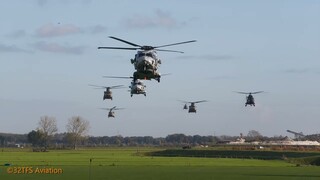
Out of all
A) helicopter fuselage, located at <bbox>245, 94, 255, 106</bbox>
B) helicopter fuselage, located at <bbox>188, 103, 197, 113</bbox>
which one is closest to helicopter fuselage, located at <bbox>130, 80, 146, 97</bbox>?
helicopter fuselage, located at <bbox>188, 103, 197, 113</bbox>

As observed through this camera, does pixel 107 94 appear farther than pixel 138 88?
Yes

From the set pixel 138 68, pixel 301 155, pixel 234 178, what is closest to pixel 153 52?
pixel 138 68

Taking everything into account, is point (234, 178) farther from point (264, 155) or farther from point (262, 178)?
point (264, 155)

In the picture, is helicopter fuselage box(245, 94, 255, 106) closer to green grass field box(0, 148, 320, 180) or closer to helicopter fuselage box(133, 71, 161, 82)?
green grass field box(0, 148, 320, 180)

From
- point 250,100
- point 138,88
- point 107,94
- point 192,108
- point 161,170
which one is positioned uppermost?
point 250,100

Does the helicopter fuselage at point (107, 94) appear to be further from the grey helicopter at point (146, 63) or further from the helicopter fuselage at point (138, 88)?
the grey helicopter at point (146, 63)

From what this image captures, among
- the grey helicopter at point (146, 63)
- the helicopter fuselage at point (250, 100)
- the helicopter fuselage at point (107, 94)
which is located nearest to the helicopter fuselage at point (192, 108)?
the helicopter fuselage at point (250, 100)

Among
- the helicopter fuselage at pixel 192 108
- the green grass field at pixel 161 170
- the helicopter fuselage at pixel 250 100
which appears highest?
the helicopter fuselage at pixel 250 100

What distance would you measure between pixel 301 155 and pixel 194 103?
2625cm

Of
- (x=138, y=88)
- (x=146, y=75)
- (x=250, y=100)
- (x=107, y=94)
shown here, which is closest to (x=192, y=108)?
(x=250, y=100)

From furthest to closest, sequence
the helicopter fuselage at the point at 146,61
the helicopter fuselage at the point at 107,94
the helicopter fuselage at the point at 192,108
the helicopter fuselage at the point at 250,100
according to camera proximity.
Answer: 1. the helicopter fuselage at the point at 250,100
2. the helicopter fuselage at the point at 192,108
3. the helicopter fuselage at the point at 107,94
4. the helicopter fuselage at the point at 146,61

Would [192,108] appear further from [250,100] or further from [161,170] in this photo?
[161,170]

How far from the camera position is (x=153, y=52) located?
133 feet

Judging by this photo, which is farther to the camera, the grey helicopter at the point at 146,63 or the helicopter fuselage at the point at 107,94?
the helicopter fuselage at the point at 107,94
